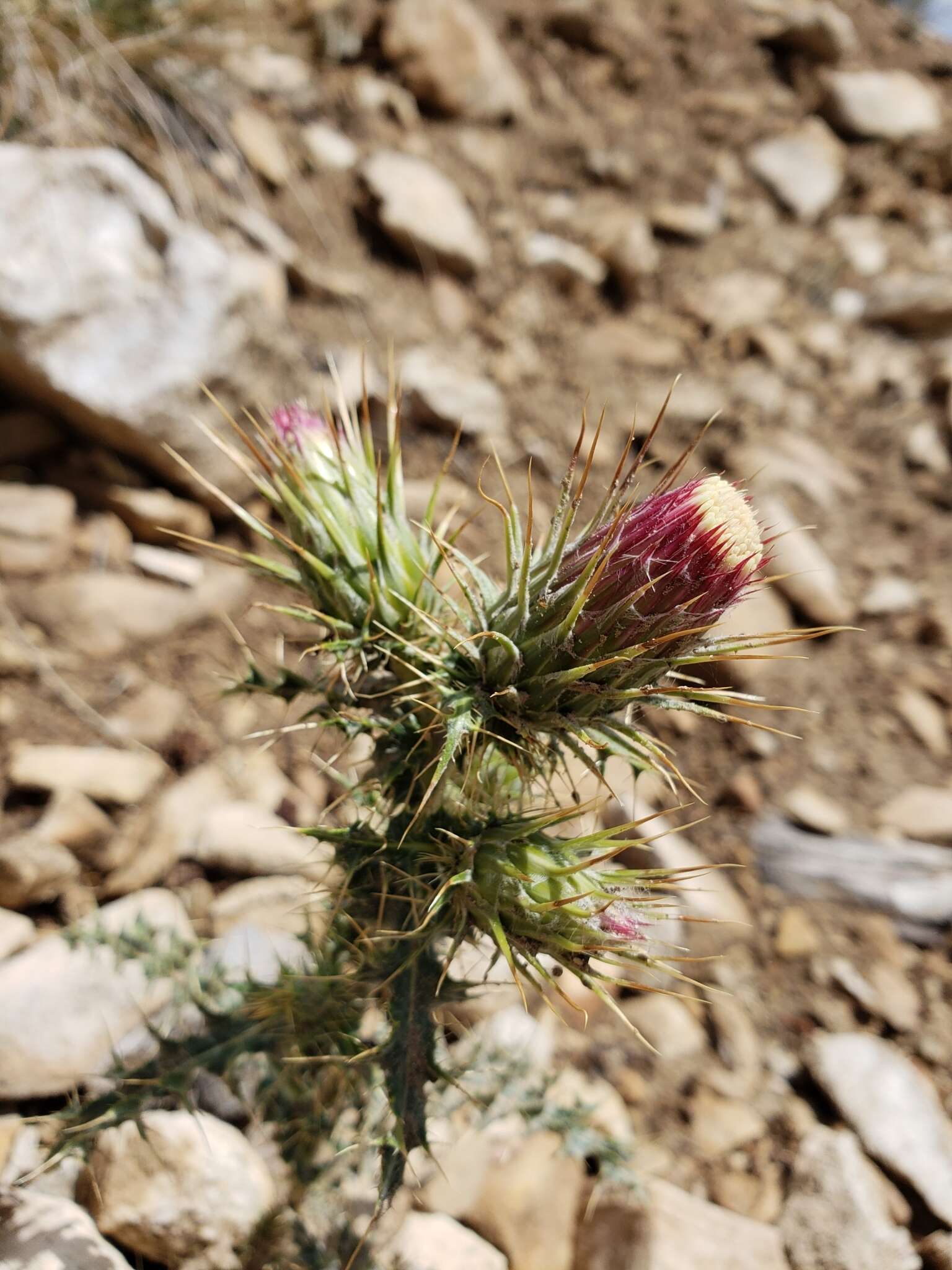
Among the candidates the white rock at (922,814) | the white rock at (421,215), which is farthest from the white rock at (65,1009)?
the white rock at (421,215)

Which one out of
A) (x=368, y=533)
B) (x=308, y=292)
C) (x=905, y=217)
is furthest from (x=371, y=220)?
(x=905, y=217)

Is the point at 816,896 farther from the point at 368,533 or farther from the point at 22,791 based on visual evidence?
the point at 22,791

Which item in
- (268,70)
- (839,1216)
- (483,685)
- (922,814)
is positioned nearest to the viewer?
(483,685)

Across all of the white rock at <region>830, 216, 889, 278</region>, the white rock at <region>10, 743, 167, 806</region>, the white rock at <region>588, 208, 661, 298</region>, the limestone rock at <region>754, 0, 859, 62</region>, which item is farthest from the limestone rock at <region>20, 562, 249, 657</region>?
the limestone rock at <region>754, 0, 859, 62</region>

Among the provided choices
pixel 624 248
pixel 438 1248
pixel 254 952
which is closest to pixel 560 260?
pixel 624 248

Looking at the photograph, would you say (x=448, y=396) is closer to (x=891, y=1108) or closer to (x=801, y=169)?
(x=891, y=1108)

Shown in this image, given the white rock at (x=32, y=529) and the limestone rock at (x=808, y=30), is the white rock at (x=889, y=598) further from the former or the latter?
the limestone rock at (x=808, y=30)
